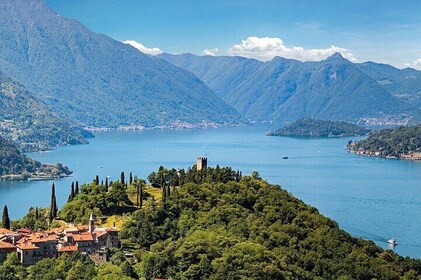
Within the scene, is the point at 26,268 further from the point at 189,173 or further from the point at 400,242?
the point at 400,242

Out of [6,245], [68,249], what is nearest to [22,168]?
[6,245]

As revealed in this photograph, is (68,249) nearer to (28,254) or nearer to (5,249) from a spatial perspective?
(28,254)

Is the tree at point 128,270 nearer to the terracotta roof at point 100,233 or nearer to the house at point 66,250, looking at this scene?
the house at point 66,250

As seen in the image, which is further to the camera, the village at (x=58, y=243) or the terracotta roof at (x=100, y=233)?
the terracotta roof at (x=100, y=233)

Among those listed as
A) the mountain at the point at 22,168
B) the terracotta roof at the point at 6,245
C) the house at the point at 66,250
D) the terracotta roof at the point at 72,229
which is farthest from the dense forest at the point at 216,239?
the mountain at the point at 22,168

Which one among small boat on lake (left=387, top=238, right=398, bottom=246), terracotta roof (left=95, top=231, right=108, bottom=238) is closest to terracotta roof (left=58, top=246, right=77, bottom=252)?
terracotta roof (left=95, top=231, right=108, bottom=238)

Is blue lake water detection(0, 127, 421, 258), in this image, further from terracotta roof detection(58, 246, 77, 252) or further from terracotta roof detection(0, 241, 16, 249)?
terracotta roof detection(0, 241, 16, 249)
